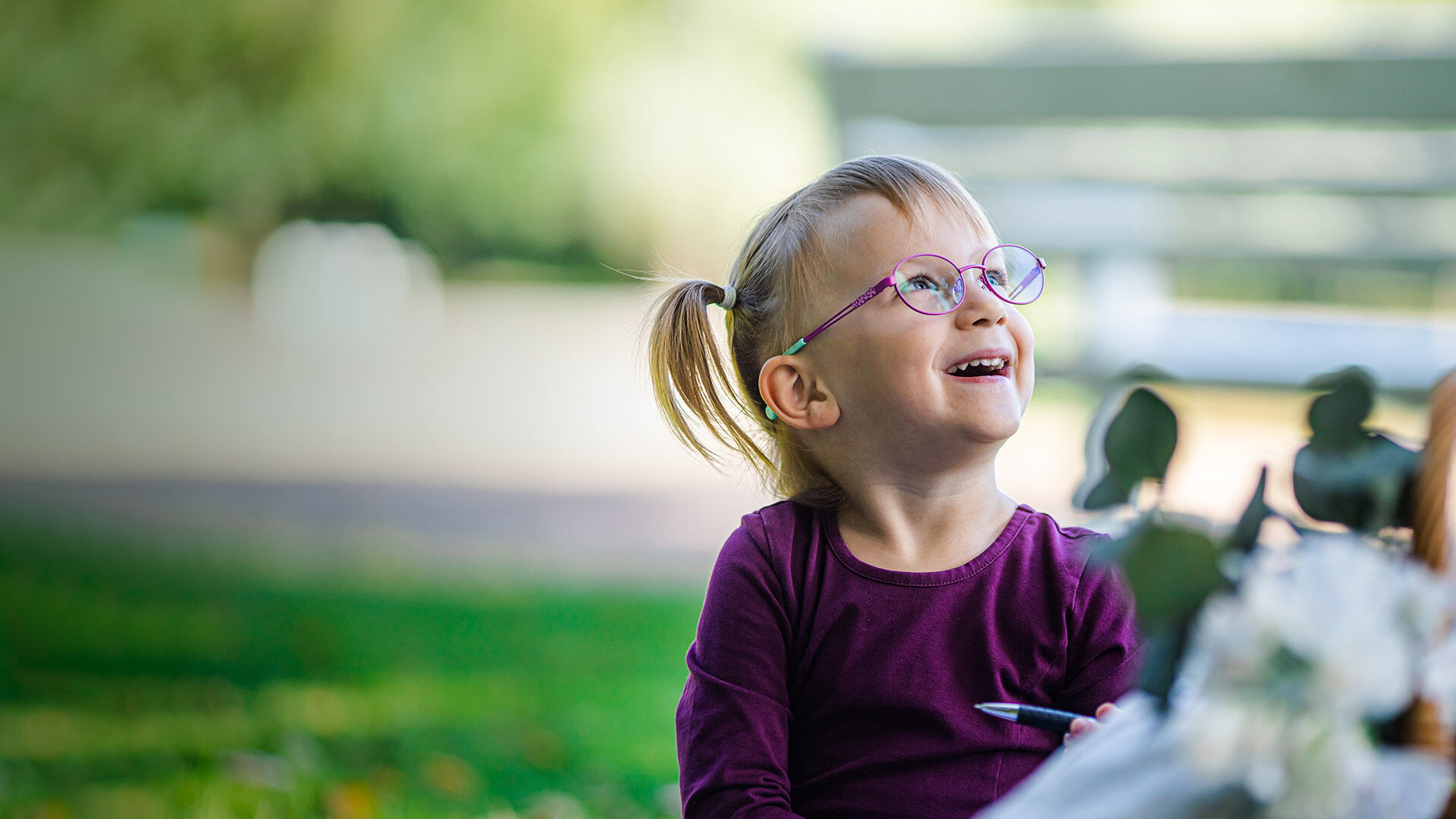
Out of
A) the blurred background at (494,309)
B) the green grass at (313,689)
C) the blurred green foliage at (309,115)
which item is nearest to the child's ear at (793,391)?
the blurred background at (494,309)

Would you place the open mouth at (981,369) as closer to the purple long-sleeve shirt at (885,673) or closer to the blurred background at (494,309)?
the purple long-sleeve shirt at (885,673)

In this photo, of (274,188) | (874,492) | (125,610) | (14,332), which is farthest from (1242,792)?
(274,188)

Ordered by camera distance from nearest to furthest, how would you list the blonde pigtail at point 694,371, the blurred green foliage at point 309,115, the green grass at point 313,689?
the blonde pigtail at point 694,371 < the green grass at point 313,689 < the blurred green foliage at point 309,115

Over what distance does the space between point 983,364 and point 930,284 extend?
10 centimetres

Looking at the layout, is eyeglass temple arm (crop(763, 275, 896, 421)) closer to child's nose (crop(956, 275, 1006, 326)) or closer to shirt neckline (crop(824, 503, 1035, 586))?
child's nose (crop(956, 275, 1006, 326))

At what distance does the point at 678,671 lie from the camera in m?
3.68

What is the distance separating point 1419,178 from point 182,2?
820cm

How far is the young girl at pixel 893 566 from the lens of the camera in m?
1.35

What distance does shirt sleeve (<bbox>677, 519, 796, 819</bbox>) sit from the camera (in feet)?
4.29

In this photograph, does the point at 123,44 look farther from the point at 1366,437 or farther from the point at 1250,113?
the point at 1366,437

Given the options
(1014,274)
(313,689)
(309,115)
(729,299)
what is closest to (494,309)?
(309,115)

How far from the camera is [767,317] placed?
1565 mm

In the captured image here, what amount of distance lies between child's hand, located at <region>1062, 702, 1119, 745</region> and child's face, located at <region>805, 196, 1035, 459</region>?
0.29m

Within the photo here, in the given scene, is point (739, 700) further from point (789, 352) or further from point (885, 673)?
point (789, 352)
